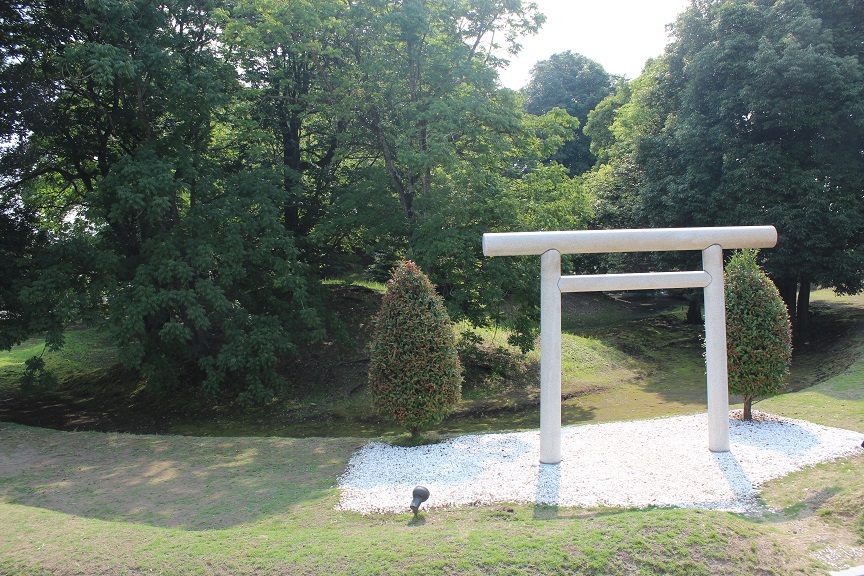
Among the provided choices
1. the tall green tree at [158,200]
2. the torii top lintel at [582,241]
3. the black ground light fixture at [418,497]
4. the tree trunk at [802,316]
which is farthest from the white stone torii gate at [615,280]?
the tree trunk at [802,316]

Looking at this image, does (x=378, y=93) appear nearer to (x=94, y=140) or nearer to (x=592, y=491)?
(x=94, y=140)

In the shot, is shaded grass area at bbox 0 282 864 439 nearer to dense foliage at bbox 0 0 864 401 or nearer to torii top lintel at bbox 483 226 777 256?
dense foliage at bbox 0 0 864 401

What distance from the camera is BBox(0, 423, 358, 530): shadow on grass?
7.73 m

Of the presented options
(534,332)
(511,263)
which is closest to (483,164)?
(511,263)

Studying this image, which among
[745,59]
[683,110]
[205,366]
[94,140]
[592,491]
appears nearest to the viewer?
[592,491]

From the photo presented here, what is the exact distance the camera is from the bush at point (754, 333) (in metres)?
10.3

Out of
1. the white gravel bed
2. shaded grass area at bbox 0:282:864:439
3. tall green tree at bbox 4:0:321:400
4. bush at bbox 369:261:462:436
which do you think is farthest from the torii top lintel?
tall green tree at bbox 4:0:321:400

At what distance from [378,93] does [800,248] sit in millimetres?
12758

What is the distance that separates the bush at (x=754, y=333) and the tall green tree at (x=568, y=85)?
3384 cm

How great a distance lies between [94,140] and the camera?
642 inches

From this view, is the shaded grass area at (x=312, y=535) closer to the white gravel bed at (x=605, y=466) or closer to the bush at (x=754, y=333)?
the white gravel bed at (x=605, y=466)

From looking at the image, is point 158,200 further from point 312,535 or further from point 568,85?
point 568,85

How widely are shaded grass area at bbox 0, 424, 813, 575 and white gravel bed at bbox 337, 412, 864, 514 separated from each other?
0.42 metres

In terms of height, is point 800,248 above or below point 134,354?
above
